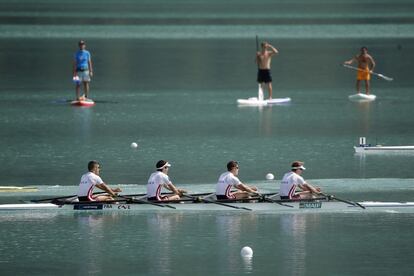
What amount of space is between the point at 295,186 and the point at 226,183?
1448 millimetres

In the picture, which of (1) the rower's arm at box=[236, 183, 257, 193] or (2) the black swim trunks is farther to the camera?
(2) the black swim trunks

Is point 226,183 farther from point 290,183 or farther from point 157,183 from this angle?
point 157,183

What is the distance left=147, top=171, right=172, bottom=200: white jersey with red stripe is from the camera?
3022cm

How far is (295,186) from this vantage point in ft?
100

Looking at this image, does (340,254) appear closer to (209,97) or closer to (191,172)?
(191,172)

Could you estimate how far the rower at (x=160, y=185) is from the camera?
99.2 ft

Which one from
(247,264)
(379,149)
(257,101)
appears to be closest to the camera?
(247,264)

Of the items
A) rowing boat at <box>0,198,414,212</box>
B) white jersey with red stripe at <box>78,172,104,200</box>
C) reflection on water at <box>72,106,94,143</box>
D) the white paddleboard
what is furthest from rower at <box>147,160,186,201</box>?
the white paddleboard

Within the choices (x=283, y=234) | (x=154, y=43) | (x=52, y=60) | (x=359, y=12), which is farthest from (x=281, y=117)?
(x=359, y=12)

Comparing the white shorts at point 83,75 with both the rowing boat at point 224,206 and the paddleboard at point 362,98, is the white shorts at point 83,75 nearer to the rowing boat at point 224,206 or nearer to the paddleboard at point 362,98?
the paddleboard at point 362,98

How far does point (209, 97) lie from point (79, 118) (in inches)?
334

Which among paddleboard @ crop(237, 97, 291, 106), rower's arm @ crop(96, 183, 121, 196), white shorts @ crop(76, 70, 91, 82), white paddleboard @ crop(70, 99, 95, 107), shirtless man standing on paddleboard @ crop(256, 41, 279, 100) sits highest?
shirtless man standing on paddleboard @ crop(256, 41, 279, 100)

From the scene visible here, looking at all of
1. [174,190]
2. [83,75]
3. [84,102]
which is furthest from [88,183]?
[84,102]

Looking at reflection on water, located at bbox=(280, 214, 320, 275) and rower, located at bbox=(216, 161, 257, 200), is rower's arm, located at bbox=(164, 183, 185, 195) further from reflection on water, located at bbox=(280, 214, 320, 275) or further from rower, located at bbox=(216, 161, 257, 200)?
reflection on water, located at bbox=(280, 214, 320, 275)
